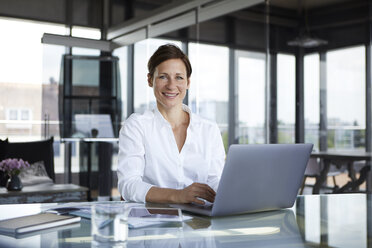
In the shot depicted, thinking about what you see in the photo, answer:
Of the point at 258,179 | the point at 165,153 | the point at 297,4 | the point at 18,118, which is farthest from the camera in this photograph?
the point at 18,118

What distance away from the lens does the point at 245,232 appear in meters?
1.07

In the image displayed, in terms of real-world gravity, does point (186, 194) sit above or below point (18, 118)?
below

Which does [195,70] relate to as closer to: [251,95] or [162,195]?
[251,95]

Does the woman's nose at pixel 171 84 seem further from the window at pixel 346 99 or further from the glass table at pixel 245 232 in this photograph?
the window at pixel 346 99

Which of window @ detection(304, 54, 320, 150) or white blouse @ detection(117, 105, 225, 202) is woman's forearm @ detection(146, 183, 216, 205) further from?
window @ detection(304, 54, 320, 150)

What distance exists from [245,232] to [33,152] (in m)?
4.45

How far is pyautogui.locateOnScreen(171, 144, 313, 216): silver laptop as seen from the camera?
119 cm

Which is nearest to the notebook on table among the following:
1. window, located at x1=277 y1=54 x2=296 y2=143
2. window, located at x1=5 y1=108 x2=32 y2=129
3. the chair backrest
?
window, located at x1=277 y1=54 x2=296 y2=143

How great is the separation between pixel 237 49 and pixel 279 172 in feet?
13.2

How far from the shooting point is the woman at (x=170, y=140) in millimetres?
1760

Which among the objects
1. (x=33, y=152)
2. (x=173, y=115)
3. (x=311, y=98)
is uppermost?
(x=311, y=98)

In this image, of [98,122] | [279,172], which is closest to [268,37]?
[98,122]

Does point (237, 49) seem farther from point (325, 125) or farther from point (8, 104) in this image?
point (8, 104)

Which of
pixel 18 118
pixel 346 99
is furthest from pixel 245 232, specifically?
pixel 18 118
